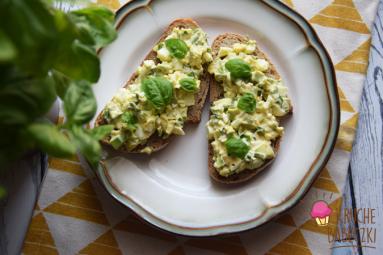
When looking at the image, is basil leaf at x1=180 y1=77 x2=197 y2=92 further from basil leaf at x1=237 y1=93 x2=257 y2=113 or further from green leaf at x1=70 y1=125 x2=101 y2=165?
green leaf at x1=70 y1=125 x2=101 y2=165

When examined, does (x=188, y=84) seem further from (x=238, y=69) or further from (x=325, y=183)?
(x=325, y=183)

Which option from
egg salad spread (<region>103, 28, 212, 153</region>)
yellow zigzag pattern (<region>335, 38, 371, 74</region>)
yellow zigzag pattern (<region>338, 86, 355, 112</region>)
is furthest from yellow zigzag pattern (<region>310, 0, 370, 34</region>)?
egg salad spread (<region>103, 28, 212, 153</region>)

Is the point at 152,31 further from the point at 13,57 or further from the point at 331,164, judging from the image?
the point at 13,57

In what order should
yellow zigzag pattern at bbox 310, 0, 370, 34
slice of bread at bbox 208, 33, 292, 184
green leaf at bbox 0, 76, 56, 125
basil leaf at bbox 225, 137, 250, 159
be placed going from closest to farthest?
1. green leaf at bbox 0, 76, 56, 125
2. basil leaf at bbox 225, 137, 250, 159
3. slice of bread at bbox 208, 33, 292, 184
4. yellow zigzag pattern at bbox 310, 0, 370, 34

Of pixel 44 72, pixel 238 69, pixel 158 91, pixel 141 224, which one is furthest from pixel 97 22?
pixel 141 224

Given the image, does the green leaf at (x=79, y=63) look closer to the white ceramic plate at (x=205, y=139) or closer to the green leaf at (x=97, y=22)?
the green leaf at (x=97, y=22)
